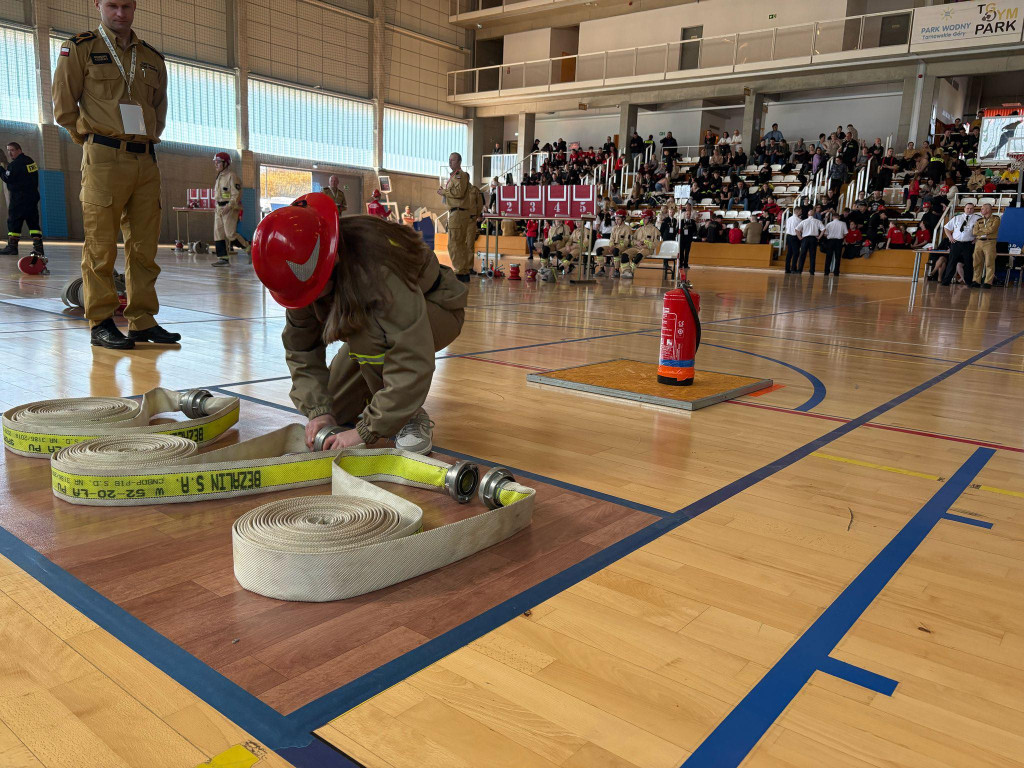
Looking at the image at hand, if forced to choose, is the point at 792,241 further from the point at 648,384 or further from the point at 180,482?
the point at 180,482

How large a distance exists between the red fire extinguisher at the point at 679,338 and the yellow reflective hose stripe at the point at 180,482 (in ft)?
7.30

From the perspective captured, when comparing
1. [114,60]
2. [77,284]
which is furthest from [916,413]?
[77,284]

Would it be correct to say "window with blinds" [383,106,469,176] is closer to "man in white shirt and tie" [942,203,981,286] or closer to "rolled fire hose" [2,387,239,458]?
"man in white shirt and tie" [942,203,981,286]

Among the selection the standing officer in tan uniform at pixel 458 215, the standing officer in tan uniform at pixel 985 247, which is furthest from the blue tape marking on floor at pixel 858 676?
the standing officer in tan uniform at pixel 985 247

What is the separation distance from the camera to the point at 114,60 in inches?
173

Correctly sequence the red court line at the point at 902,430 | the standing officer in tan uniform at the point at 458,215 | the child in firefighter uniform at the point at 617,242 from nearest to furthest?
the red court line at the point at 902,430 < the standing officer in tan uniform at the point at 458,215 < the child in firefighter uniform at the point at 617,242

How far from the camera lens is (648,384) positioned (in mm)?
4078

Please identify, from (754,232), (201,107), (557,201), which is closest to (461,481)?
(557,201)

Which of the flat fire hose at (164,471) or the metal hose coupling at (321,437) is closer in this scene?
the flat fire hose at (164,471)

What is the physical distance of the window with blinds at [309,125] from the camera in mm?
25922

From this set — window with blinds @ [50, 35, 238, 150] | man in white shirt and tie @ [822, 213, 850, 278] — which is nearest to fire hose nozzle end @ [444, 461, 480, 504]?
man in white shirt and tie @ [822, 213, 850, 278]

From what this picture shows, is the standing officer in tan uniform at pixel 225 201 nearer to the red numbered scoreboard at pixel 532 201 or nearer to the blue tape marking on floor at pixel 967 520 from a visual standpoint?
the red numbered scoreboard at pixel 532 201

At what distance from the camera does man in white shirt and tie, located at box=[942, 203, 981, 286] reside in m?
15.2

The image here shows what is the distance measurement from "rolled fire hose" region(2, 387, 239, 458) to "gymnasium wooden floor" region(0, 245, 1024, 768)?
0.10 metres
